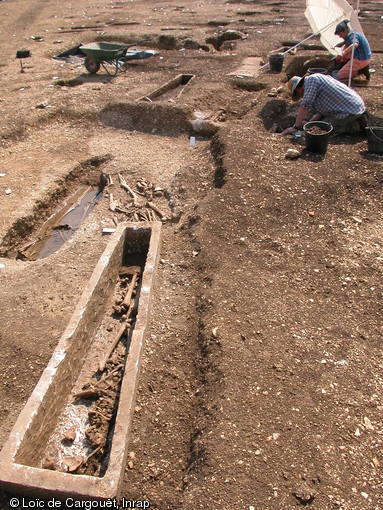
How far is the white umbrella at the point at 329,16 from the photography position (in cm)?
816

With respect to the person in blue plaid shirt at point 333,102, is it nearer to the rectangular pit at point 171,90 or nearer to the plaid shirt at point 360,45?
the plaid shirt at point 360,45

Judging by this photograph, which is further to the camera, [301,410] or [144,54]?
[144,54]

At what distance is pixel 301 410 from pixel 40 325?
2.99 meters

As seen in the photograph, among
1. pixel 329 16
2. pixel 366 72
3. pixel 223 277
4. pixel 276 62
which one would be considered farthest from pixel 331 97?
pixel 223 277

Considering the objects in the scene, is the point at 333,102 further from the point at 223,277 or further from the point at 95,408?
the point at 95,408

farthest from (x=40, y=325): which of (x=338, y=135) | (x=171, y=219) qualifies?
(x=338, y=135)

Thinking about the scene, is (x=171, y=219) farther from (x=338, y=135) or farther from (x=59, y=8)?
(x=59, y=8)

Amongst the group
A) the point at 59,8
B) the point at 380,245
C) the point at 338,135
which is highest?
the point at 59,8

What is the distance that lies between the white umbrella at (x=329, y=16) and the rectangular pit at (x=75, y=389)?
6136mm

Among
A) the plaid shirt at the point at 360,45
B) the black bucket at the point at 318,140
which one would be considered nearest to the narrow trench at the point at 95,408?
the black bucket at the point at 318,140

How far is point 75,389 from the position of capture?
168 inches

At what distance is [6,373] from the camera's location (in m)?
4.25

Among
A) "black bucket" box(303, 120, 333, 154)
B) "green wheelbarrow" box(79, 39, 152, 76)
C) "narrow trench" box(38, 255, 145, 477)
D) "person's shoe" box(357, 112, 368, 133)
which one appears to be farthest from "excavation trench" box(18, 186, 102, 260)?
"person's shoe" box(357, 112, 368, 133)

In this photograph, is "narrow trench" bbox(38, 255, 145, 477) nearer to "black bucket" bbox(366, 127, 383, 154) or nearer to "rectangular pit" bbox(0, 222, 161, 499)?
"rectangular pit" bbox(0, 222, 161, 499)
